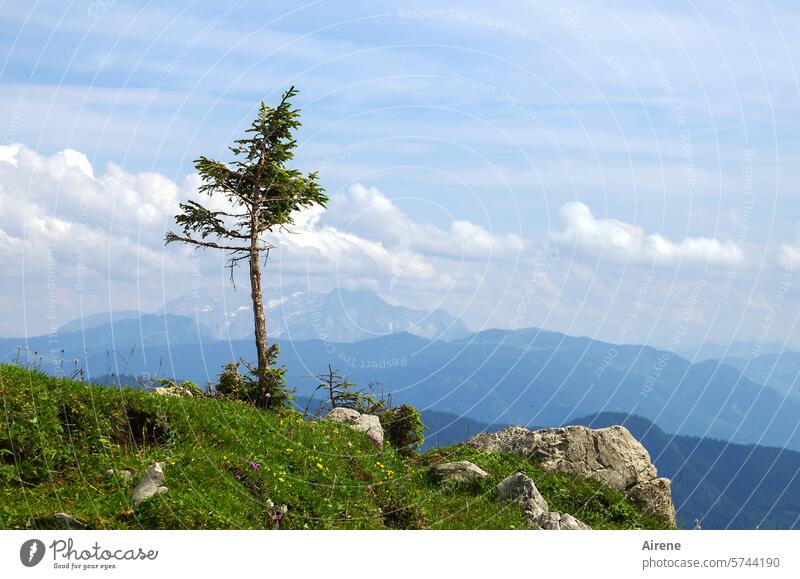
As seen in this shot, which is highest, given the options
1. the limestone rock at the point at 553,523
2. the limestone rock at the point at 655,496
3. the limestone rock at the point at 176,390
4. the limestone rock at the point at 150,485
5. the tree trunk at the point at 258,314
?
the tree trunk at the point at 258,314

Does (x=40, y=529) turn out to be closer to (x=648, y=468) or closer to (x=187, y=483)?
(x=187, y=483)

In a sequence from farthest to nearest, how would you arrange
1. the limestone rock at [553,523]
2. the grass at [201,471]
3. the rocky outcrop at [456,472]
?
1. the rocky outcrop at [456,472]
2. the limestone rock at [553,523]
3. the grass at [201,471]

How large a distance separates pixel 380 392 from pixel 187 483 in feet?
54.6

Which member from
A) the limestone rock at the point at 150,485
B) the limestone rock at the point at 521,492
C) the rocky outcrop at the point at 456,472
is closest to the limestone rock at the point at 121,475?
the limestone rock at the point at 150,485

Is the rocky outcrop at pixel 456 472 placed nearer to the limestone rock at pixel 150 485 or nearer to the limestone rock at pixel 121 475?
the limestone rock at pixel 150 485

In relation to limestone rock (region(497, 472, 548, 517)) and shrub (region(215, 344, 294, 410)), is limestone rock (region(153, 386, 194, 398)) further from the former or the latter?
limestone rock (region(497, 472, 548, 517))

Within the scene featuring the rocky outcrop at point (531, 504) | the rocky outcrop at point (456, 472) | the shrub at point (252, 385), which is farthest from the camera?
the shrub at point (252, 385)

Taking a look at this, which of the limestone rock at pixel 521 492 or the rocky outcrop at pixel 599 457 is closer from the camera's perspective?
the limestone rock at pixel 521 492

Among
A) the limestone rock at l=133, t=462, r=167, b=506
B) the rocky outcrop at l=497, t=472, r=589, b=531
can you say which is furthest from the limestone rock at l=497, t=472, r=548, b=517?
the limestone rock at l=133, t=462, r=167, b=506

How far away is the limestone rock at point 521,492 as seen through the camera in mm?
23031

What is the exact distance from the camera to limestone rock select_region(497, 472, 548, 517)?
907 inches

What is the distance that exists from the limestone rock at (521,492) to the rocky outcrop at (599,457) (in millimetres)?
4642

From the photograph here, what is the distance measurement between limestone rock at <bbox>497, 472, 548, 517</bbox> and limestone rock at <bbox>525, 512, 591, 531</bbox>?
79 cm

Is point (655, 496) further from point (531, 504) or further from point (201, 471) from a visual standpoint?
point (201, 471)
